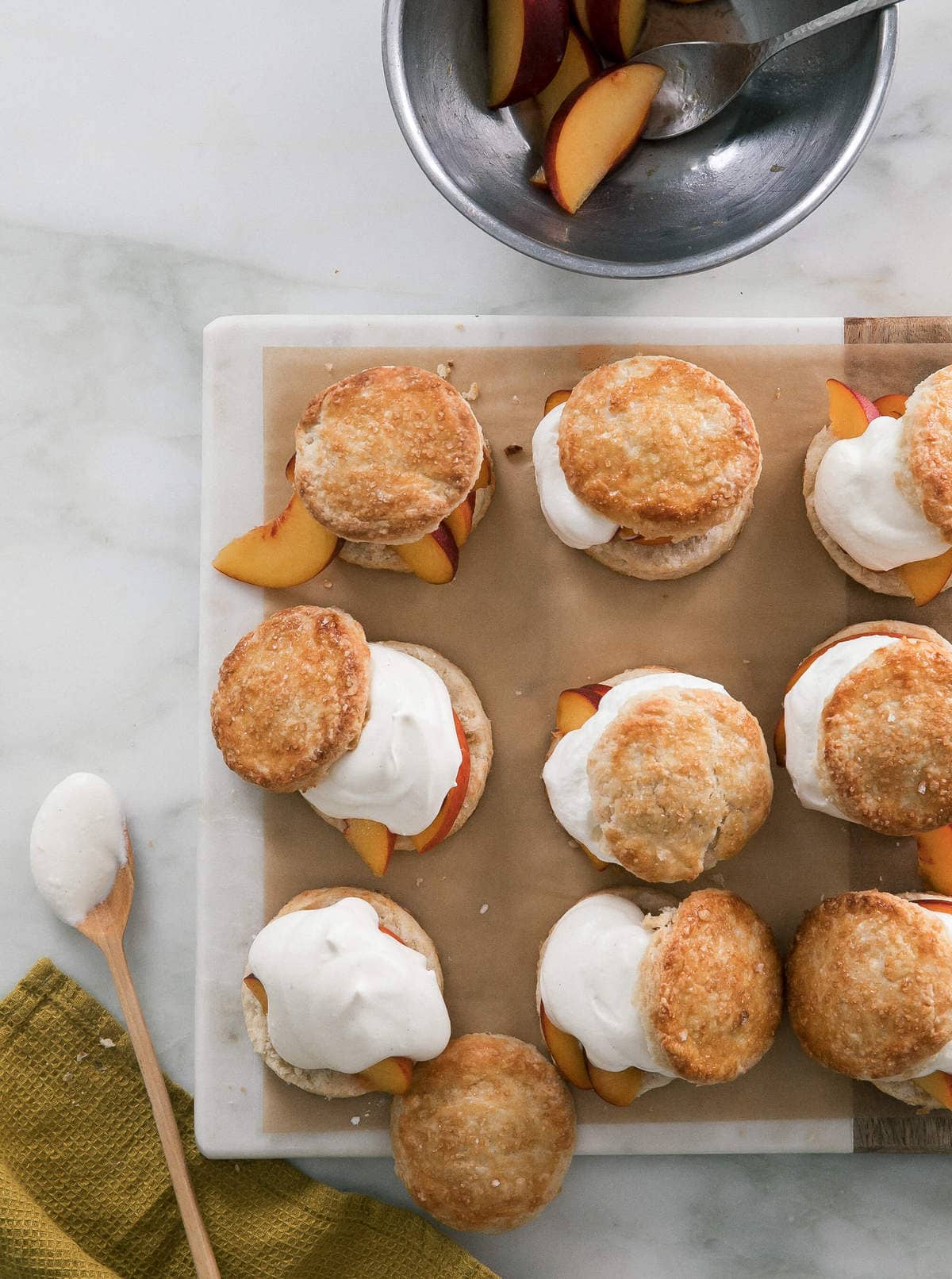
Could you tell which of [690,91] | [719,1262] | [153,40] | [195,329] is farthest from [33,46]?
[719,1262]

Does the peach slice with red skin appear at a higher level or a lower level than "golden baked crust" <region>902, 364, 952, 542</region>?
lower

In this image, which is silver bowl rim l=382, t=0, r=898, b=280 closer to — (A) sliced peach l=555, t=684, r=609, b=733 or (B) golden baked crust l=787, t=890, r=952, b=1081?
(A) sliced peach l=555, t=684, r=609, b=733

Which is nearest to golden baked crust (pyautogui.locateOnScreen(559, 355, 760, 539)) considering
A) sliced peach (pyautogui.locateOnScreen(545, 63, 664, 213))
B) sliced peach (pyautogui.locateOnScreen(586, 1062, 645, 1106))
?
sliced peach (pyautogui.locateOnScreen(545, 63, 664, 213))

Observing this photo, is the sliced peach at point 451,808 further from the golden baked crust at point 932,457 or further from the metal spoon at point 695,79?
the metal spoon at point 695,79

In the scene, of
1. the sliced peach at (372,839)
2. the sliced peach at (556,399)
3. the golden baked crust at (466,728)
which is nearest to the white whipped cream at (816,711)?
the golden baked crust at (466,728)

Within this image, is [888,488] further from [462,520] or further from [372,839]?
[372,839]

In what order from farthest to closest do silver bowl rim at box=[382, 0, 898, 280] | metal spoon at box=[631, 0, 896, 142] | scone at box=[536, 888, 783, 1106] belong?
1. metal spoon at box=[631, 0, 896, 142]
2. scone at box=[536, 888, 783, 1106]
3. silver bowl rim at box=[382, 0, 898, 280]

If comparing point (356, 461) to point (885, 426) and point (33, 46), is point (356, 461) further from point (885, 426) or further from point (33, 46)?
point (33, 46)
